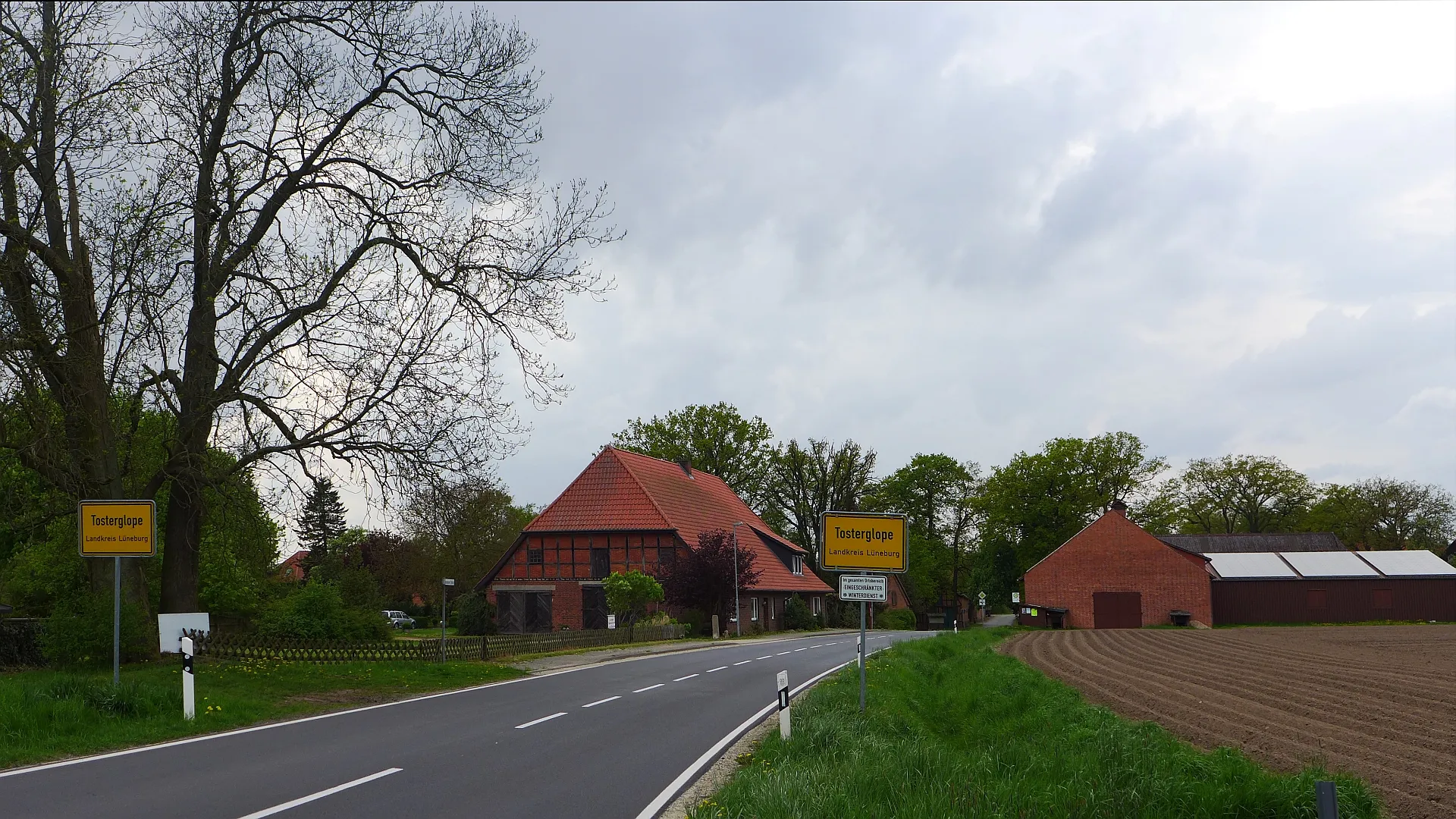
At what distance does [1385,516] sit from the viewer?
90.2 m

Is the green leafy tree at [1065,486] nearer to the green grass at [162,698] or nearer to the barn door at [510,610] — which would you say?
the barn door at [510,610]

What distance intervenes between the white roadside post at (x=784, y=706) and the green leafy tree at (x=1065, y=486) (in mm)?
73664

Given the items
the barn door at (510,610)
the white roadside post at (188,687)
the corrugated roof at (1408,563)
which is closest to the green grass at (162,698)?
the white roadside post at (188,687)

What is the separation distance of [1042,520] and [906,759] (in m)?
77.4

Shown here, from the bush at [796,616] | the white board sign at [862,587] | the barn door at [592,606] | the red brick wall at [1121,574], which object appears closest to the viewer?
the white board sign at [862,587]

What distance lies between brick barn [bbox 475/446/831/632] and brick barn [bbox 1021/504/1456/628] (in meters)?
19.3

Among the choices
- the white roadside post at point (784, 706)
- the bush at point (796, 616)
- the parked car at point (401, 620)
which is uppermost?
the white roadside post at point (784, 706)

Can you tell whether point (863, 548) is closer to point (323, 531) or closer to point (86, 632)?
point (86, 632)

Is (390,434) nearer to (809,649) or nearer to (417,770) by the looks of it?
(417,770)

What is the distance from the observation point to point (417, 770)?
10.8 metres

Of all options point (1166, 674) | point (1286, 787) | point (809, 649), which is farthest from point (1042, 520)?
point (1286, 787)

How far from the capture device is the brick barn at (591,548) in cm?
5472

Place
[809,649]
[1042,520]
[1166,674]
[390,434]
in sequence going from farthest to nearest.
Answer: [1042,520], [809,649], [1166,674], [390,434]

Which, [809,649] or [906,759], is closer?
[906,759]
